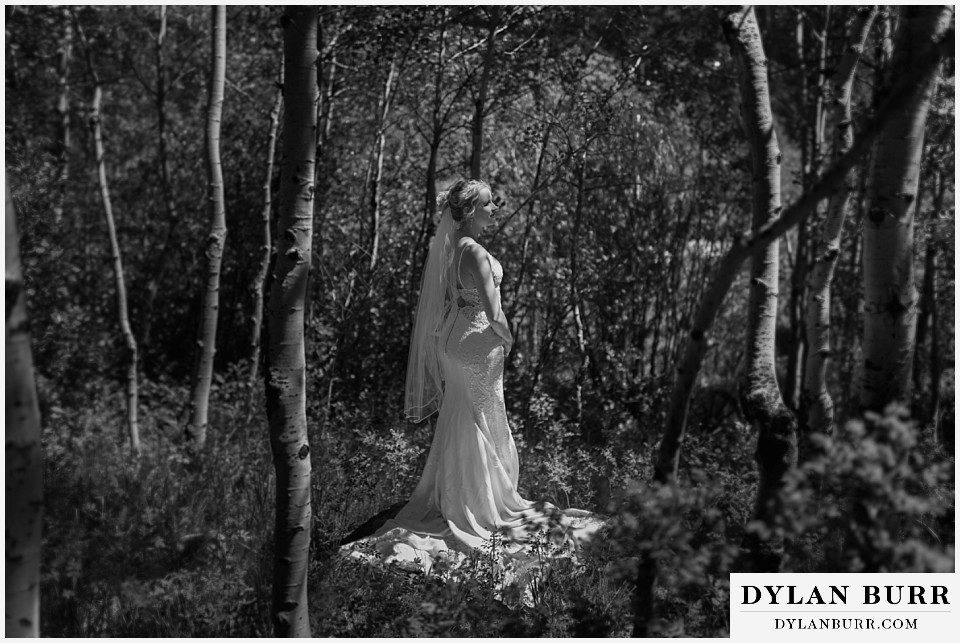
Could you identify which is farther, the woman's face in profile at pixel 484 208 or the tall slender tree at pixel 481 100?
the tall slender tree at pixel 481 100

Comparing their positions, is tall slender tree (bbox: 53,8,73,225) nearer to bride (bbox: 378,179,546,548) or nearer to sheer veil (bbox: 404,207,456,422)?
sheer veil (bbox: 404,207,456,422)

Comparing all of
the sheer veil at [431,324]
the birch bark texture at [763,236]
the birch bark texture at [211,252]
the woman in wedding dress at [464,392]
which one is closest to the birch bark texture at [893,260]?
the birch bark texture at [763,236]

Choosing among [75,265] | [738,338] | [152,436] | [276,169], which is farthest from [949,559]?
[75,265]

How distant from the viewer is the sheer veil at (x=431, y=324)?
5.11 m

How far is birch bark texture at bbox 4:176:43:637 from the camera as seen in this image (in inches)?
104

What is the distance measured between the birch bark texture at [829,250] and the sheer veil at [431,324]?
2.35 m

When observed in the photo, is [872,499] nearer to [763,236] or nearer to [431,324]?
[763,236]

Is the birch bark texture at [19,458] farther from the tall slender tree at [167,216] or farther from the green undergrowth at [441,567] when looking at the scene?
the tall slender tree at [167,216]

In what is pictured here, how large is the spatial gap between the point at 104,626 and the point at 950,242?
25.5 ft

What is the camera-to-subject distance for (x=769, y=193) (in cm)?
431

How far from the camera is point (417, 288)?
26.4 feet

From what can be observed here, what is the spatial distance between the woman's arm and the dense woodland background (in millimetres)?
1061

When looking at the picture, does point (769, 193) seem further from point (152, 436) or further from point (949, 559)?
point (152, 436)

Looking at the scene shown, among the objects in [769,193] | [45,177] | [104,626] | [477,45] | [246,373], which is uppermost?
[477,45]
